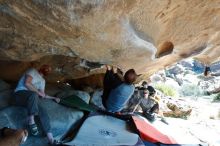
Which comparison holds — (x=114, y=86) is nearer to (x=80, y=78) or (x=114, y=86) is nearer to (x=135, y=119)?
(x=135, y=119)

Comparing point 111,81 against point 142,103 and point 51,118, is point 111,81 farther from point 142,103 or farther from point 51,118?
point 142,103

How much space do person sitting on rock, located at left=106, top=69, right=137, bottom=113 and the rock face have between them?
1.54 ft

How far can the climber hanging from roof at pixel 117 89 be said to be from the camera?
707cm

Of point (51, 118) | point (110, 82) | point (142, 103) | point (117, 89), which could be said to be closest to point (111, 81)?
point (110, 82)

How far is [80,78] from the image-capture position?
10.2 m

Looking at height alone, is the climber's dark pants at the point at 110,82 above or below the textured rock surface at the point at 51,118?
above

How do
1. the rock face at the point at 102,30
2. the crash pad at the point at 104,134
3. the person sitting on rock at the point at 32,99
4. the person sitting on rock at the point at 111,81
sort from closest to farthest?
1. the rock face at the point at 102,30
2. the person sitting on rock at the point at 32,99
3. the crash pad at the point at 104,134
4. the person sitting on rock at the point at 111,81

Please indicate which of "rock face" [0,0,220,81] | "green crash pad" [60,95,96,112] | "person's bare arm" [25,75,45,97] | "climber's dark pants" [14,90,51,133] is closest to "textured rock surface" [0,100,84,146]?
"green crash pad" [60,95,96,112]

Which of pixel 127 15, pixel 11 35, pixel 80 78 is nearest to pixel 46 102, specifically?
pixel 11 35

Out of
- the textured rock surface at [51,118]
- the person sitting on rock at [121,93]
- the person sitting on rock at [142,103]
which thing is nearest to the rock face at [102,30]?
the person sitting on rock at [121,93]

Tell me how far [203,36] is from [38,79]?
365cm

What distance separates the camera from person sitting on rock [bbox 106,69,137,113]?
276 inches

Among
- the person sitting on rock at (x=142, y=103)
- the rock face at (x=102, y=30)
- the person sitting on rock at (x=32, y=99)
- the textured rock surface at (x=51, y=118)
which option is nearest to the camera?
the rock face at (x=102, y=30)

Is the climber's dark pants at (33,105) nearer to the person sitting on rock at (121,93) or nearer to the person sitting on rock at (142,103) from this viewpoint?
the person sitting on rock at (121,93)
